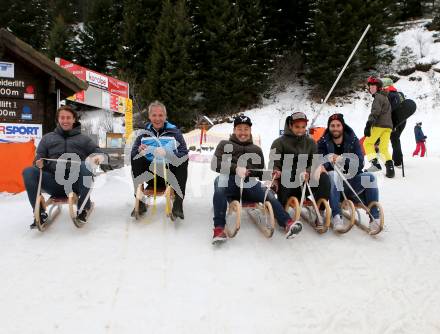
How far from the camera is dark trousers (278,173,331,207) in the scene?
15.2 feet

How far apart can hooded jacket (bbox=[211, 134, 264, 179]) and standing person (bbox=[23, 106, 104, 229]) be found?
1.52 m

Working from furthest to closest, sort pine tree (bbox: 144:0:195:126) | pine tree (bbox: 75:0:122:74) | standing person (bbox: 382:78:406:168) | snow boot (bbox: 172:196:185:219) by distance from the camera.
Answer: pine tree (bbox: 75:0:122:74), pine tree (bbox: 144:0:195:126), standing person (bbox: 382:78:406:168), snow boot (bbox: 172:196:185:219)

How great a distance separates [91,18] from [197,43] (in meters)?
11.7

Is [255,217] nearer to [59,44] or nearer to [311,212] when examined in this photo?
[311,212]

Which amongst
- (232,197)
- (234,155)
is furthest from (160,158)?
(232,197)

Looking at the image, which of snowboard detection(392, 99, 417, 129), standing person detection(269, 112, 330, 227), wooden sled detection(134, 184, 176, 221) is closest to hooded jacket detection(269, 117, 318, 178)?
standing person detection(269, 112, 330, 227)

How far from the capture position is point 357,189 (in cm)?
486

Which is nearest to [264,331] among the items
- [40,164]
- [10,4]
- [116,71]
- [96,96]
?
[40,164]

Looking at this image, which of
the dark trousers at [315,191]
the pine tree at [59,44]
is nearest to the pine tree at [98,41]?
the pine tree at [59,44]

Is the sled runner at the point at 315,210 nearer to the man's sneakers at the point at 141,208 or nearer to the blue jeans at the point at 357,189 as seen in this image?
the blue jeans at the point at 357,189

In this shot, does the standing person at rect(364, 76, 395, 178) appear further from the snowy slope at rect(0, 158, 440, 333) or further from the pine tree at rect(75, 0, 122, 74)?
the pine tree at rect(75, 0, 122, 74)

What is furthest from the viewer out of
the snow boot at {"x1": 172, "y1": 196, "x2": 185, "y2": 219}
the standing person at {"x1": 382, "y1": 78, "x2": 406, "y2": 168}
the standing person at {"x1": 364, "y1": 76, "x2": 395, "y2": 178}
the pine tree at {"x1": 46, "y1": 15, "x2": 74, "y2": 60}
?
the pine tree at {"x1": 46, "y1": 15, "x2": 74, "y2": 60}

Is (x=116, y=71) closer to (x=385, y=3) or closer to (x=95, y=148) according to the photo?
(x=385, y=3)

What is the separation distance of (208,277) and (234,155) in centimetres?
177
